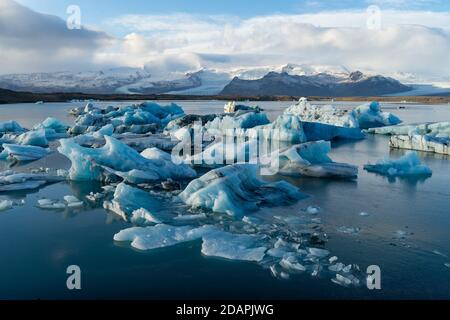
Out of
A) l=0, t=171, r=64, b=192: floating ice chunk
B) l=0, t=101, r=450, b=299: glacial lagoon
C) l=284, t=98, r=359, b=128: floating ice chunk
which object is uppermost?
l=284, t=98, r=359, b=128: floating ice chunk

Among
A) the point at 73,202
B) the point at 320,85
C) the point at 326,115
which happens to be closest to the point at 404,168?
the point at 73,202

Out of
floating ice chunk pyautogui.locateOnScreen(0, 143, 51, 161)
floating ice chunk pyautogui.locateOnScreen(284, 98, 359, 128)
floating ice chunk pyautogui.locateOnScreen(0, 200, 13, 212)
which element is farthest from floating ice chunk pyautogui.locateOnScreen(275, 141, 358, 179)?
floating ice chunk pyautogui.locateOnScreen(284, 98, 359, 128)

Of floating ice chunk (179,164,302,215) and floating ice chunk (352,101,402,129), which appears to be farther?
floating ice chunk (352,101,402,129)

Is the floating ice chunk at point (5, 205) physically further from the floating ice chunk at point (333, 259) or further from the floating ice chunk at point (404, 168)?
the floating ice chunk at point (404, 168)

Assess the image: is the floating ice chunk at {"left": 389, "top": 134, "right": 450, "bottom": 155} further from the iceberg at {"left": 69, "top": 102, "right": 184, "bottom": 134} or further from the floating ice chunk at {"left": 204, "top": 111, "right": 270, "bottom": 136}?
the iceberg at {"left": 69, "top": 102, "right": 184, "bottom": 134}

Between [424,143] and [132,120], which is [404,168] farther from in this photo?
[132,120]

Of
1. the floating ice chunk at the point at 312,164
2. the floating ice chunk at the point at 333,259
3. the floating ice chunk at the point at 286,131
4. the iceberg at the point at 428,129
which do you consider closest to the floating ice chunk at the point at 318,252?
the floating ice chunk at the point at 333,259
